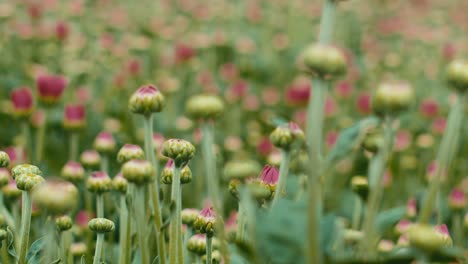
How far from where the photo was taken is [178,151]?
832 millimetres

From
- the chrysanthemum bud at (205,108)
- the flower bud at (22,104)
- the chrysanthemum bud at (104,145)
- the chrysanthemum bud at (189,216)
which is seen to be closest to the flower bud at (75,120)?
the flower bud at (22,104)

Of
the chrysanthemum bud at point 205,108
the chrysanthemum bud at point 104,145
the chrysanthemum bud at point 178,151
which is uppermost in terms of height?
the chrysanthemum bud at point 104,145

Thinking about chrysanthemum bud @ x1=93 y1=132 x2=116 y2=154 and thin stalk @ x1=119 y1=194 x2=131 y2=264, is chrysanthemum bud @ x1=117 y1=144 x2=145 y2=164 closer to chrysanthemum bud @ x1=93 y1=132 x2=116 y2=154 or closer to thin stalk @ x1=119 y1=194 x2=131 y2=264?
thin stalk @ x1=119 y1=194 x2=131 y2=264

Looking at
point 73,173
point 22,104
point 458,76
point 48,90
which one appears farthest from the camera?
point 48,90

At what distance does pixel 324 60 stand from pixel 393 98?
0.27ft

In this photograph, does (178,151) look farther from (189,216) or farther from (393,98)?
(393,98)

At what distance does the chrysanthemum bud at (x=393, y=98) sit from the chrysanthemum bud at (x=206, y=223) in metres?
0.31

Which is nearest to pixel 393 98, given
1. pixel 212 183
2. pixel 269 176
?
pixel 212 183

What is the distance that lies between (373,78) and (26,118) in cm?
207

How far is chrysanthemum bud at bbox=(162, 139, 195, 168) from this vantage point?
2.72 feet

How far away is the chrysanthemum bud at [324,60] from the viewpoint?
1.95ft

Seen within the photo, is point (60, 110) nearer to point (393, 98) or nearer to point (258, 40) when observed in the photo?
point (258, 40)

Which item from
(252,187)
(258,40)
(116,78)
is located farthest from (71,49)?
(252,187)

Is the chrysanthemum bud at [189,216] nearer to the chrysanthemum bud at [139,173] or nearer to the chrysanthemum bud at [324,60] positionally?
the chrysanthemum bud at [139,173]
